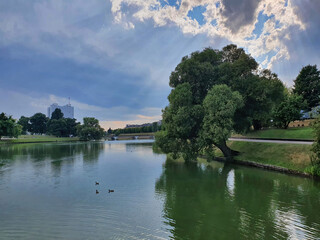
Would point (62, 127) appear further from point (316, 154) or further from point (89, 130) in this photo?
point (316, 154)

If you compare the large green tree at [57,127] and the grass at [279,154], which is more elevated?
the large green tree at [57,127]

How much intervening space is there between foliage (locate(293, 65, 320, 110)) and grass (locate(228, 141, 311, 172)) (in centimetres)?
2878

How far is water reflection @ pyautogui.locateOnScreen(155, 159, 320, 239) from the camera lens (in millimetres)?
9828

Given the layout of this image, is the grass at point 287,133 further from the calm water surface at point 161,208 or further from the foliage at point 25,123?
the foliage at point 25,123

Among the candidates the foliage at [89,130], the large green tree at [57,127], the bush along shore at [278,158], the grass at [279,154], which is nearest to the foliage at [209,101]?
the bush along shore at [278,158]

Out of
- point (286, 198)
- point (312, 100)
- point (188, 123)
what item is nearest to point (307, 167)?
point (286, 198)

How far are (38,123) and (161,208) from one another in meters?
155

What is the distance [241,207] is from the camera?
42.9ft

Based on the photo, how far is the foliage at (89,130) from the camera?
119188 mm

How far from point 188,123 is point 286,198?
14905 millimetres

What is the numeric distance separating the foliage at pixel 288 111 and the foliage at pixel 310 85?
7540mm

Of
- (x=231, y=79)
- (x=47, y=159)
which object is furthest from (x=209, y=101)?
(x=47, y=159)

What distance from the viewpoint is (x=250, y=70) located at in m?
33.9

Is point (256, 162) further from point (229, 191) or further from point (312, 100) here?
point (312, 100)
